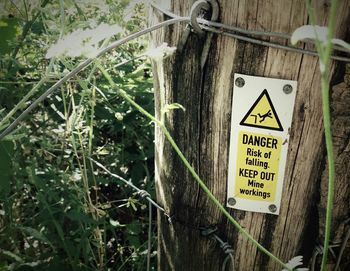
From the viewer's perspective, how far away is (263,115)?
1256mm

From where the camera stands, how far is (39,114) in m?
2.58

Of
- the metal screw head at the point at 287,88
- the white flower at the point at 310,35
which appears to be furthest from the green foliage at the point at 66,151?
the white flower at the point at 310,35

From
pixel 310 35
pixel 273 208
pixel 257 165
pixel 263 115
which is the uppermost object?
pixel 310 35

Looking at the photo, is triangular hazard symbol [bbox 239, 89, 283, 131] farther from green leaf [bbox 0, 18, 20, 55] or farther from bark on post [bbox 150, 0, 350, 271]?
green leaf [bbox 0, 18, 20, 55]

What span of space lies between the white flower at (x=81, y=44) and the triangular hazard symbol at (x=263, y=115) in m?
0.47

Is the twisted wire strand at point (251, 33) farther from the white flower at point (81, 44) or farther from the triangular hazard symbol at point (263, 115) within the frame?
the white flower at point (81, 44)

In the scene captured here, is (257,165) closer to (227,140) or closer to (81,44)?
(227,140)

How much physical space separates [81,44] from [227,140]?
56 centimetres

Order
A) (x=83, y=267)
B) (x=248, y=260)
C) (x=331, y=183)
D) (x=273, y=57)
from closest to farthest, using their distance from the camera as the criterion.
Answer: (x=331, y=183)
(x=273, y=57)
(x=248, y=260)
(x=83, y=267)

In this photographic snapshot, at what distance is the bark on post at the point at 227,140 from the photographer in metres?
1.18

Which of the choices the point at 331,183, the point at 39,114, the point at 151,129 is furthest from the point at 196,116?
the point at 39,114

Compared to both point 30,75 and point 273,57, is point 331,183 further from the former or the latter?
point 30,75

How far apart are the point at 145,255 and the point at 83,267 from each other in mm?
347

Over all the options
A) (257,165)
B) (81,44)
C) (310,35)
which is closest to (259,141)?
(257,165)
